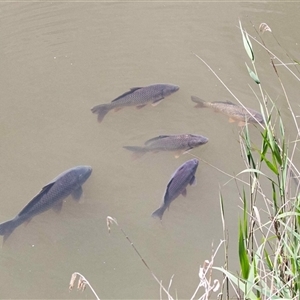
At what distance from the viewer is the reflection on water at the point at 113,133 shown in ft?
11.5

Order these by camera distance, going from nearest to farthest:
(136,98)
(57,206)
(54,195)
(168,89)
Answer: (54,195)
(57,206)
(136,98)
(168,89)

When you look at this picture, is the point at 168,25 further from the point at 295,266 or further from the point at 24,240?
the point at 295,266

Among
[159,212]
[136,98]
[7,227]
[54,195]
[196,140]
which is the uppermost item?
[136,98]

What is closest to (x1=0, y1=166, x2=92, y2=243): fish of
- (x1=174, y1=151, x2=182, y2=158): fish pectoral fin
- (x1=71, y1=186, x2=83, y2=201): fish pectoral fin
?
(x1=71, y1=186, x2=83, y2=201): fish pectoral fin

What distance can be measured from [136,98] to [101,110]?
31 centimetres

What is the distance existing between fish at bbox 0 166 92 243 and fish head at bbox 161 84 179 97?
94 cm

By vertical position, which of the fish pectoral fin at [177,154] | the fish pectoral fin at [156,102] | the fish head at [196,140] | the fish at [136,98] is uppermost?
the fish at [136,98]

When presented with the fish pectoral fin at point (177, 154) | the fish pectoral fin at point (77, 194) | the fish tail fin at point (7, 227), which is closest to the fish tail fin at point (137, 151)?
the fish pectoral fin at point (177, 154)

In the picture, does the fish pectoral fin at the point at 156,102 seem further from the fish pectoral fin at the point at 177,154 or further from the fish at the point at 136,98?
the fish pectoral fin at the point at 177,154

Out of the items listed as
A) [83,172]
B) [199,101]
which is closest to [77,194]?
[83,172]

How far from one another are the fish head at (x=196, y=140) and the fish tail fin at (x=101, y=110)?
2.46 feet

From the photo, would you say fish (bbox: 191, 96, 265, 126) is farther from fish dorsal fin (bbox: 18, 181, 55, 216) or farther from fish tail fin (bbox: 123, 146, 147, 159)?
fish dorsal fin (bbox: 18, 181, 55, 216)

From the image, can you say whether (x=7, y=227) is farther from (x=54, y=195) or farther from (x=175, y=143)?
(x=175, y=143)

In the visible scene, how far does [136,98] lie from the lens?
159 inches
